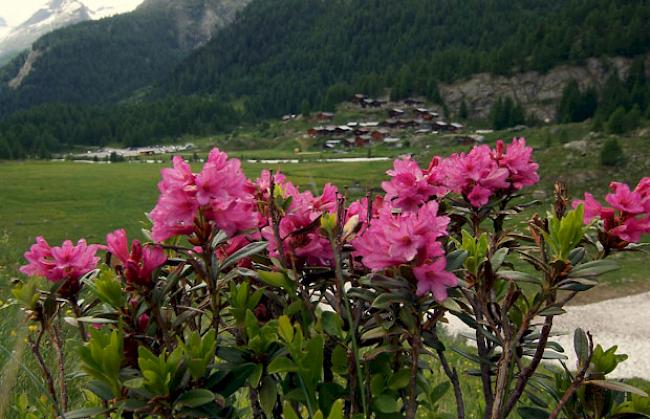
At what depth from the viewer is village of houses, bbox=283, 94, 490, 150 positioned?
92.6 meters

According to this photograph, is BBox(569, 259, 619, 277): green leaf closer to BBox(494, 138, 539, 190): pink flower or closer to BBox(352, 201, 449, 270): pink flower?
BBox(352, 201, 449, 270): pink flower

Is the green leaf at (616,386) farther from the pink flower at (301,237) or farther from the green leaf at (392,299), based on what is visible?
the pink flower at (301,237)

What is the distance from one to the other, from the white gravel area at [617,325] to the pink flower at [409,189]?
450 inches

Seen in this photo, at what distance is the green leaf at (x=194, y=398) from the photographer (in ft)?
5.57

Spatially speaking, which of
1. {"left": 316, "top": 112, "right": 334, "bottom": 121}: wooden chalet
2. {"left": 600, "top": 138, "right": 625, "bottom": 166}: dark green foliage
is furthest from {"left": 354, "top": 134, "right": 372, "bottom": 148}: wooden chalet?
{"left": 600, "top": 138, "right": 625, "bottom": 166}: dark green foliage

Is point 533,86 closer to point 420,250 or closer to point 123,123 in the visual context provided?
point 123,123

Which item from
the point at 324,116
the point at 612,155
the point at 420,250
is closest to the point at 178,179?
the point at 420,250

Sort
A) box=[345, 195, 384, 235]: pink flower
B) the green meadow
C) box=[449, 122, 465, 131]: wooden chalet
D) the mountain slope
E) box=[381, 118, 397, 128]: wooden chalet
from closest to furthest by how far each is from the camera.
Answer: box=[345, 195, 384, 235]: pink flower → the green meadow → box=[449, 122, 465, 131]: wooden chalet → the mountain slope → box=[381, 118, 397, 128]: wooden chalet

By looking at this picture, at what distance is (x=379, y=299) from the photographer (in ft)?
5.89

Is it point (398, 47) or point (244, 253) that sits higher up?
point (398, 47)

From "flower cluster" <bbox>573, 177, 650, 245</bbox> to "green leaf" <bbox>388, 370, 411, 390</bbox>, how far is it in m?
0.96

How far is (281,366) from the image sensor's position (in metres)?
1.76

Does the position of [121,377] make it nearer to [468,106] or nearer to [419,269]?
[419,269]

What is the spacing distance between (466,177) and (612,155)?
33609 mm
